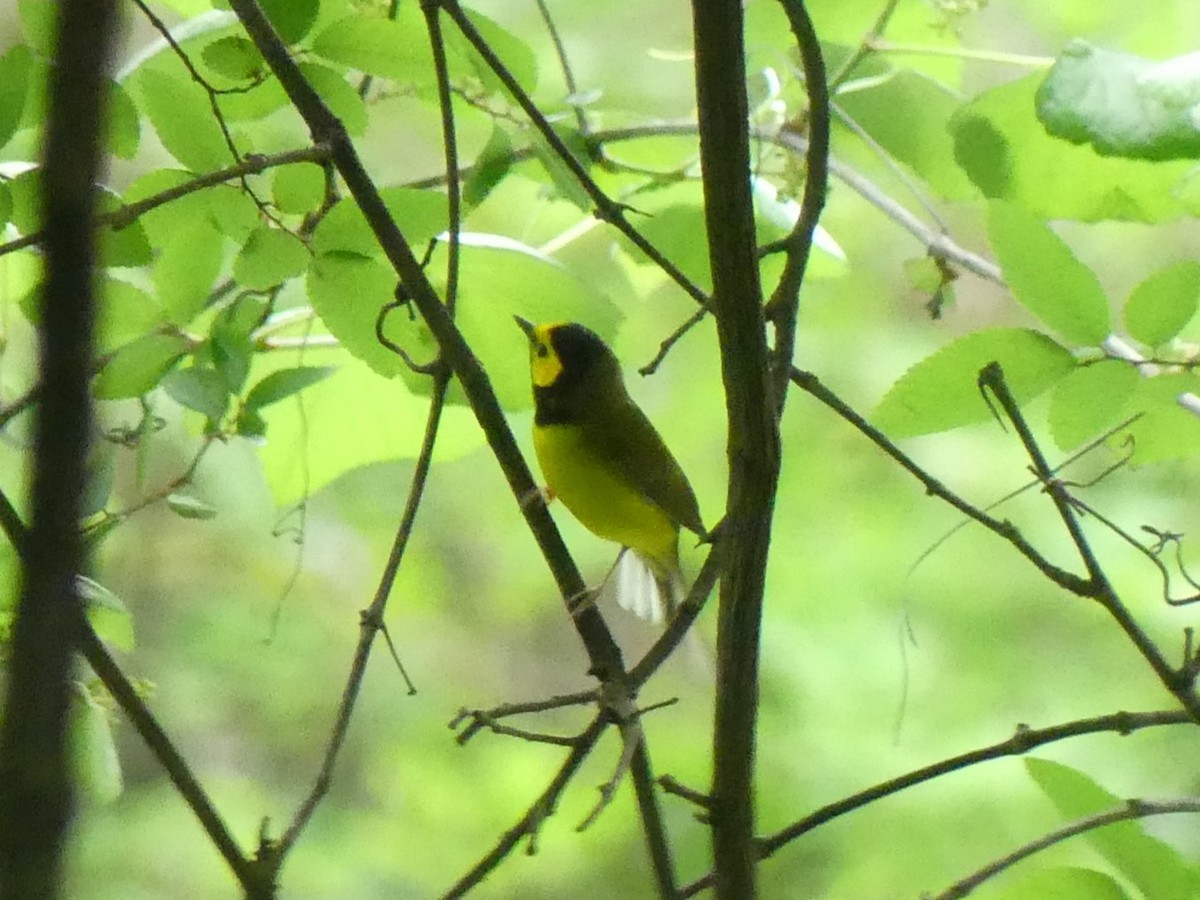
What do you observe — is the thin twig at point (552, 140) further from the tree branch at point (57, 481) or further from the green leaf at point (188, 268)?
the tree branch at point (57, 481)

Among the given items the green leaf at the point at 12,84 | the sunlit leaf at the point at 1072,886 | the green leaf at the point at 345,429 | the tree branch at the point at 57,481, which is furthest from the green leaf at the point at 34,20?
the sunlit leaf at the point at 1072,886

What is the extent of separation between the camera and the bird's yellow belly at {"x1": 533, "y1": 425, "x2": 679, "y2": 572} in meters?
0.82

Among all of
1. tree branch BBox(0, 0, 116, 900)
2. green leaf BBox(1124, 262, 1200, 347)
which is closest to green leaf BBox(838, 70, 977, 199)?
green leaf BBox(1124, 262, 1200, 347)

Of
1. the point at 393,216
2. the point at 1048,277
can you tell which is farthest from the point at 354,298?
the point at 1048,277

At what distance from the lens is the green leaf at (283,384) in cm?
47

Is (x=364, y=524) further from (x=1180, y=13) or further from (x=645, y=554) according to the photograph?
(x=1180, y=13)

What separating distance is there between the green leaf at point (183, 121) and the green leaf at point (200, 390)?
0.07 meters

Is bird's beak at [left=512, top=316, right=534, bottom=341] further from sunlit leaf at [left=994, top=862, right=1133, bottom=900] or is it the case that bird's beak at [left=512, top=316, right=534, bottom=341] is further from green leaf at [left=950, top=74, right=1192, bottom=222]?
sunlit leaf at [left=994, top=862, right=1133, bottom=900]

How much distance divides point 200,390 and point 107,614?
10 centimetres

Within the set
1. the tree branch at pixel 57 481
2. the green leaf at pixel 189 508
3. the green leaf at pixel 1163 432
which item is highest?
the green leaf at pixel 189 508

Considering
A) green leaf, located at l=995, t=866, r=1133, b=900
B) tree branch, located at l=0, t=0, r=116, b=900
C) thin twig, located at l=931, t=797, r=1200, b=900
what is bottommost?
tree branch, located at l=0, t=0, r=116, b=900

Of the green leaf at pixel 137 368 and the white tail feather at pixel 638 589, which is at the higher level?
the white tail feather at pixel 638 589

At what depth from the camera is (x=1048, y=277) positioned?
0.46 m

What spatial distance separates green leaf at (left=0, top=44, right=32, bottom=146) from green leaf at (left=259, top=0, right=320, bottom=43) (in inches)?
3.0
